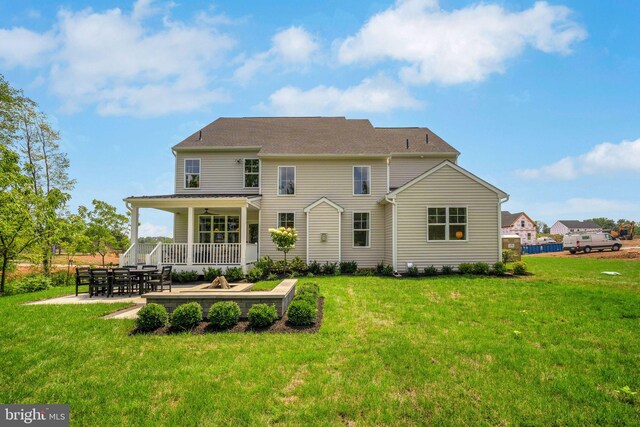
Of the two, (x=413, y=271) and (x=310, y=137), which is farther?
(x=310, y=137)

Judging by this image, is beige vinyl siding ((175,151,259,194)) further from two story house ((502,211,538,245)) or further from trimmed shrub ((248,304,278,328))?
two story house ((502,211,538,245))

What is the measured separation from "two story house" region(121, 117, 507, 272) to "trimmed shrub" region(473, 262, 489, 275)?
23.8 inches

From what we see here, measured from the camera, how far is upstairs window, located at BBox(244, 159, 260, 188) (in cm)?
1733

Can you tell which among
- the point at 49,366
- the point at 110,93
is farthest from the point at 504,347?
the point at 110,93

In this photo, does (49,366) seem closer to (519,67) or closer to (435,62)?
(435,62)

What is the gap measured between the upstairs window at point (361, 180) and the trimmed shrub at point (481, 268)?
5.97 meters

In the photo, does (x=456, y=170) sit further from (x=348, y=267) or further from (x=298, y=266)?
(x=298, y=266)

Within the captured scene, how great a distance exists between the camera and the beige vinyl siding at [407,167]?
18.8 metres

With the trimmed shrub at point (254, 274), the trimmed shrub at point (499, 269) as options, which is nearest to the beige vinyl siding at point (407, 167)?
the trimmed shrub at point (499, 269)

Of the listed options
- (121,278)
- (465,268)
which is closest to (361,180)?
(465,268)

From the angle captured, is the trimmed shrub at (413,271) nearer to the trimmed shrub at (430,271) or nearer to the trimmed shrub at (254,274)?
the trimmed shrub at (430,271)

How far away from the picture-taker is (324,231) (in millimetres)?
15875

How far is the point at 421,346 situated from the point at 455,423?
204cm

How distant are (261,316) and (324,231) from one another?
9751 mm
